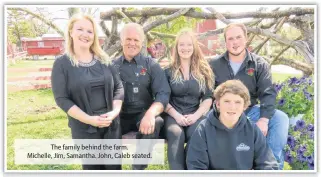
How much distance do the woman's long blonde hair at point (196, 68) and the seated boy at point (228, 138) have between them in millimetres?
455

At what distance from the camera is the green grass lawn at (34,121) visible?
316cm

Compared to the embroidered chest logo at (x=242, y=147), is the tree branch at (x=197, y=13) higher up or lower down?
higher up

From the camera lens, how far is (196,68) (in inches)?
118

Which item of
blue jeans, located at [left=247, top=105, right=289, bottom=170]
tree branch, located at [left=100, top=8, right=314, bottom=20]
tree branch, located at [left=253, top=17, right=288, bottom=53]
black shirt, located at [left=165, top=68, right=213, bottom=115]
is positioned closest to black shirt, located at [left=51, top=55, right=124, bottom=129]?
black shirt, located at [left=165, top=68, right=213, bottom=115]

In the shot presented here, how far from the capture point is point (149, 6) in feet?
10.5

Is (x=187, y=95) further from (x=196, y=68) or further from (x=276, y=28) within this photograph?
(x=276, y=28)

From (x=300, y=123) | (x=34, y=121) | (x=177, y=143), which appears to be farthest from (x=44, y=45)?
(x=300, y=123)

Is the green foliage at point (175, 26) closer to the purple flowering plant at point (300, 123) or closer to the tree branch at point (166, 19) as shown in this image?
the tree branch at point (166, 19)

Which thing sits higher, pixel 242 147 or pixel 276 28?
pixel 276 28

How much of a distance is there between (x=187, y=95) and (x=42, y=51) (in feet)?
4.33

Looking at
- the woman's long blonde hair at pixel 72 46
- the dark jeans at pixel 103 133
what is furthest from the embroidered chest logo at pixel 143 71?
the dark jeans at pixel 103 133

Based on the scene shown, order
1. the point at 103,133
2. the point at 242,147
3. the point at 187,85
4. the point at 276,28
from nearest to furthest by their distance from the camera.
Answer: the point at 242,147 → the point at 103,133 → the point at 187,85 → the point at 276,28

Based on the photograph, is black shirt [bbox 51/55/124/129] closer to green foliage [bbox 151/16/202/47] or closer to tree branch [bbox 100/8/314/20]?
tree branch [bbox 100/8/314/20]

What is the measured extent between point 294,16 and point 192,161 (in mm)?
1829
